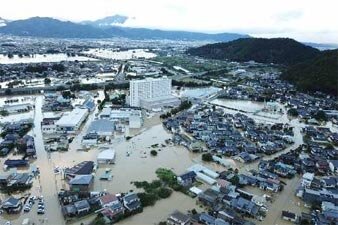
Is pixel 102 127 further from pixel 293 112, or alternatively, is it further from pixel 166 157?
pixel 293 112

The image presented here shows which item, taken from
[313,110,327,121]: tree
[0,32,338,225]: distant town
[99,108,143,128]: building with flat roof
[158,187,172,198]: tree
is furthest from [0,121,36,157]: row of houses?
[313,110,327,121]: tree

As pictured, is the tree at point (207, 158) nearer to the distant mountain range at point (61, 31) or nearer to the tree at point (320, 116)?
the tree at point (320, 116)

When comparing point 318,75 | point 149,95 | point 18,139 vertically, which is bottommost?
point 18,139

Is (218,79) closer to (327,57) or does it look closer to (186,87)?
(186,87)

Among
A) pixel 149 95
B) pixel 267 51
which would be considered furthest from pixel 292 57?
pixel 149 95

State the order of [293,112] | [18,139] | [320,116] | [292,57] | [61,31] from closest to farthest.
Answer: [18,139] < [320,116] < [293,112] < [292,57] < [61,31]

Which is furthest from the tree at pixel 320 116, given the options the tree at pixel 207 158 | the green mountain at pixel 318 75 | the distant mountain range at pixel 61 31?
the distant mountain range at pixel 61 31

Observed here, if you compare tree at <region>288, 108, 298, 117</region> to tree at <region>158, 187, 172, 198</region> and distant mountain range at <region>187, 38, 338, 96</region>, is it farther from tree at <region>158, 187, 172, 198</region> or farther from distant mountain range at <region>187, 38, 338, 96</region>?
tree at <region>158, 187, 172, 198</region>
